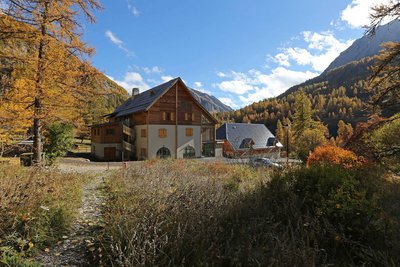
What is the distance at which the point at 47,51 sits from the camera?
10289 mm

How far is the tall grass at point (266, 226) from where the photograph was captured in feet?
12.0

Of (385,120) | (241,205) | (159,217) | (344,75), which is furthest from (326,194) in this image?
(344,75)

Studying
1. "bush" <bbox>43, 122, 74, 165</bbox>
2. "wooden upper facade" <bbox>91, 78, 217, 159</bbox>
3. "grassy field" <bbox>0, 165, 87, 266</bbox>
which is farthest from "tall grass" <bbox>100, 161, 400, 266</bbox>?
"wooden upper facade" <bbox>91, 78, 217, 159</bbox>

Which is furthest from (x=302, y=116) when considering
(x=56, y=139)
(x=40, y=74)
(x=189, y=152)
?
(x=40, y=74)

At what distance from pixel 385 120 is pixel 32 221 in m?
13.8

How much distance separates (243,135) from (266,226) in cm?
4623

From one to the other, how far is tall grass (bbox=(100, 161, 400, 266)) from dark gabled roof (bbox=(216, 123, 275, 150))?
42.2 m

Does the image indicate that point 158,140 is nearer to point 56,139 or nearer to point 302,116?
point 56,139

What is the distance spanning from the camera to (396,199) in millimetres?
7188

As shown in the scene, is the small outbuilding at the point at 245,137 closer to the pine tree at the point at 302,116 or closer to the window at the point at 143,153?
the pine tree at the point at 302,116

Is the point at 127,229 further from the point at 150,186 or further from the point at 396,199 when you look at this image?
the point at 396,199

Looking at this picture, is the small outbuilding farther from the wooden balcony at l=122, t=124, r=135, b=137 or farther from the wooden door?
the wooden door

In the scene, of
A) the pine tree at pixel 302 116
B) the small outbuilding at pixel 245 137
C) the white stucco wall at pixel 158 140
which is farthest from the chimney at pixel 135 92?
the pine tree at pixel 302 116

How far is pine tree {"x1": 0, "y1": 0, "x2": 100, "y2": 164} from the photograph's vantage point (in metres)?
9.48
